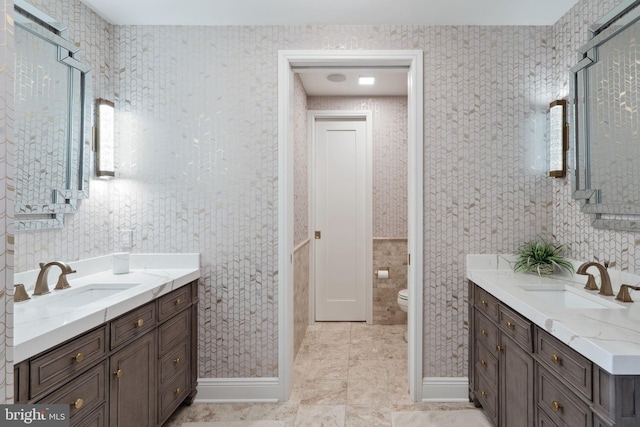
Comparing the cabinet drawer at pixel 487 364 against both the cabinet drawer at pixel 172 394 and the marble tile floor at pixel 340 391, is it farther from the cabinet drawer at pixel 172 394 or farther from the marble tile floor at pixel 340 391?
the cabinet drawer at pixel 172 394

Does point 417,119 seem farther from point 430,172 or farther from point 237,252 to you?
point 237,252

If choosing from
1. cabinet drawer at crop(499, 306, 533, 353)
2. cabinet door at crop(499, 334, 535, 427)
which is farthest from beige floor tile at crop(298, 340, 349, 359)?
cabinet drawer at crop(499, 306, 533, 353)

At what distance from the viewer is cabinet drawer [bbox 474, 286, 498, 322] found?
193cm

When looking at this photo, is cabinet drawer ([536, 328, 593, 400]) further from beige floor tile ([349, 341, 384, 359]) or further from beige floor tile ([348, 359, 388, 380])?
beige floor tile ([349, 341, 384, 359])

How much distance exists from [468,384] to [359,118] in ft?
9.07

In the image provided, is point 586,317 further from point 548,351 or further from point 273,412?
point 273,412

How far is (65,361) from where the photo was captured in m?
1.24

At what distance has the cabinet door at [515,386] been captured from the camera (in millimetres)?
1548

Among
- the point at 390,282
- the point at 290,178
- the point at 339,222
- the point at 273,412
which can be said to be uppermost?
the point at 290,178

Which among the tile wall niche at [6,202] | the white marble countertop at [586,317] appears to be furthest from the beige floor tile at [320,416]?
the tile wall niche at [6,202]

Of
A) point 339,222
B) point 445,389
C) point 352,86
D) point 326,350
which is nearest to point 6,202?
point 445,389

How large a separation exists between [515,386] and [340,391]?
121cm

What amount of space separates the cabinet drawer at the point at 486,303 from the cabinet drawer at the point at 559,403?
0.47 meters

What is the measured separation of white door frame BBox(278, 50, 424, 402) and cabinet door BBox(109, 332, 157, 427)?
2.69ft
